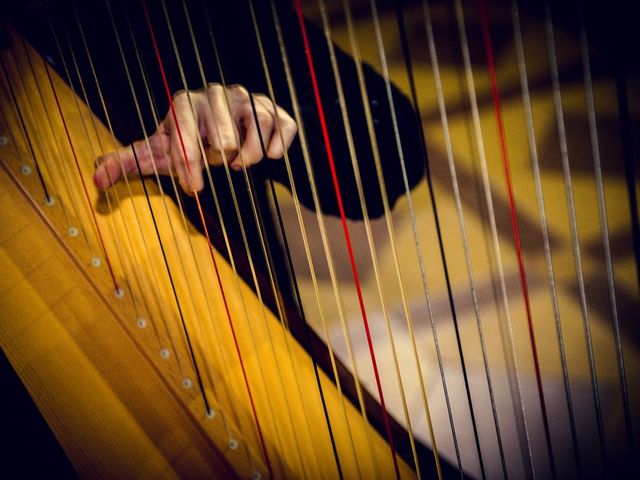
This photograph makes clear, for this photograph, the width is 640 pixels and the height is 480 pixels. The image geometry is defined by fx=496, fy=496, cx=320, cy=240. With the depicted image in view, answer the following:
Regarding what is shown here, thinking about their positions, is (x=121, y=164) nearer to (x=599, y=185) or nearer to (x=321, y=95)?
(x=321, y=95)

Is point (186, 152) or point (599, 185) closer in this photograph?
point (599, 185)

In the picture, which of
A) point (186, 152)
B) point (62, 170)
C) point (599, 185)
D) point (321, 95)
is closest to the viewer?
point (599, 185)

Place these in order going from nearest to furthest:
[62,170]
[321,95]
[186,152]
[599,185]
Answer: [599,185]
[186,152]
[62,170]
[321,95]

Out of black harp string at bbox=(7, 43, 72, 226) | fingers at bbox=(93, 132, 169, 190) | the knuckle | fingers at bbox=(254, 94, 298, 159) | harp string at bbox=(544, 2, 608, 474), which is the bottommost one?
harp string at bbox=(544, 2, 608, 474)

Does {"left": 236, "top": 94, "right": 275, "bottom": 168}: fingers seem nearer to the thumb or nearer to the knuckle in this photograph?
the knuckle

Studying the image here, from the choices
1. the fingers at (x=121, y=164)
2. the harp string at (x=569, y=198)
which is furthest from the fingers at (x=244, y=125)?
the harp string at (x=569, y=198)

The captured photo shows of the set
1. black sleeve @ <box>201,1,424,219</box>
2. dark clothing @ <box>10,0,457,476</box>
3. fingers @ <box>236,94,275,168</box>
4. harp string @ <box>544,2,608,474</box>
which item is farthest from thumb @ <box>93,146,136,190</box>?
harp string @ <box>544,2,608,474</box>

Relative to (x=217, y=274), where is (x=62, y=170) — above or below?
above

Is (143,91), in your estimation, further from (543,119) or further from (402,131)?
(543,119)

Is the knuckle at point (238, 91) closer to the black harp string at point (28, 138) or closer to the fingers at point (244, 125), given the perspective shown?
the fingers at point (244, 125)

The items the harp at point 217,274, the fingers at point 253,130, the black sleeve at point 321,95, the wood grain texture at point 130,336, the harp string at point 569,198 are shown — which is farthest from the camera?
the black sleeve at point 321,95

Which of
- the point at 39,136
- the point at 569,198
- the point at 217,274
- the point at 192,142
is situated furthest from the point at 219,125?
the point at 569,198

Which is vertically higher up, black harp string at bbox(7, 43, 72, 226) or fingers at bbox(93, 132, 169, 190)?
black harp string at bbox(7, 43, 72, 226)

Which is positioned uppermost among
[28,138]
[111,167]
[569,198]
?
[28,138]
